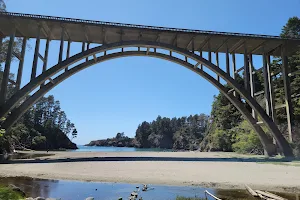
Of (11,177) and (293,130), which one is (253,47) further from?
(11,177)

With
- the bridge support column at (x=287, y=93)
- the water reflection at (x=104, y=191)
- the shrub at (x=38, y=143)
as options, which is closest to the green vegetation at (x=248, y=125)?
the bridge support column at (x=287, y=93)

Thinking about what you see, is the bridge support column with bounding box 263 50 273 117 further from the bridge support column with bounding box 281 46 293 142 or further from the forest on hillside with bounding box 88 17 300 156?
the forest on hillside with bounding box 88 17 300 156

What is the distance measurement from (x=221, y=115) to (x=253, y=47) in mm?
21915

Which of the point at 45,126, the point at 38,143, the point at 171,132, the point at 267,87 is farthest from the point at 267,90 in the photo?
the point at 171,132

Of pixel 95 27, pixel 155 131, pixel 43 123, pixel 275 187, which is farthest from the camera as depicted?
pixel 155 131

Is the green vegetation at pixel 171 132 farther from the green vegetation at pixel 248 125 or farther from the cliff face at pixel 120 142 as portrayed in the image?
the green vegetation at pixel 248 125

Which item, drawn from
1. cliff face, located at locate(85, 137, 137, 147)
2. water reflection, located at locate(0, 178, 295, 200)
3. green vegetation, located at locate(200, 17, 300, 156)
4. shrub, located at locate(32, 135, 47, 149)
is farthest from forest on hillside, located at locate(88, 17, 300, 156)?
cliff face, located at locate(85, 137, 137, 147)

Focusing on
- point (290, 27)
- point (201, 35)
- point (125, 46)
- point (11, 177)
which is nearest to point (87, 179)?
point (11, 177)

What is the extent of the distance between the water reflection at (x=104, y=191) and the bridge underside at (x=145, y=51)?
41.9ft

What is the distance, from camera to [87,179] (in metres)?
10.4

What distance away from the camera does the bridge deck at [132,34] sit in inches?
862

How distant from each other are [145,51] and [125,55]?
2258mm

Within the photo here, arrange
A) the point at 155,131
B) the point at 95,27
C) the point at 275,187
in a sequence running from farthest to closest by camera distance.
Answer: the point at 155,131
the point at 95,27
the point at 275,187

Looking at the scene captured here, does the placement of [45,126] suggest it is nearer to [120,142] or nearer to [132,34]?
[132,34]
